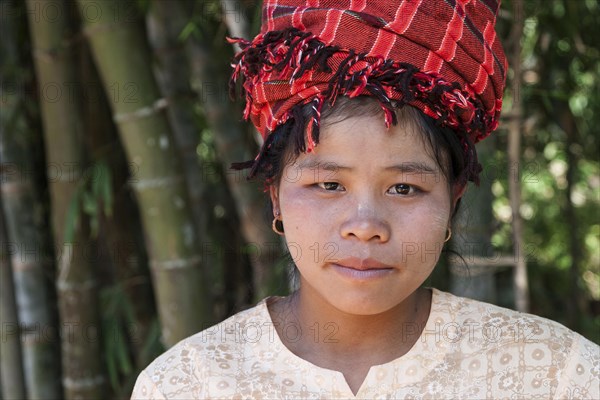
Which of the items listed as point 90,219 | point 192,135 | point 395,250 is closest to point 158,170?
point 192,135

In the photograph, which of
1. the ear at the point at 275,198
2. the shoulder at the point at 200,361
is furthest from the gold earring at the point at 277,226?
the shoulder at the point at 200,361

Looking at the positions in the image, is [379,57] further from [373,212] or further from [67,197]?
[67,197]

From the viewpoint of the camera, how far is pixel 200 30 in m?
1.75

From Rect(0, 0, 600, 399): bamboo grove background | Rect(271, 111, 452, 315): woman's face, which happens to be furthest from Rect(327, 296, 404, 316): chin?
Rect(0, 0, 600, 399): bamboo grove background

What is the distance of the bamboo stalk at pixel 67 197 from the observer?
185cm

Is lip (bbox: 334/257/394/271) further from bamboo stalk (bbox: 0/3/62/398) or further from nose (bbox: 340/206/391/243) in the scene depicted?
bamboo stalk (bbox: 0/3/62/398)

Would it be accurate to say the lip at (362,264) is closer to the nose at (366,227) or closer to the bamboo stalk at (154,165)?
the nose at (366,227)

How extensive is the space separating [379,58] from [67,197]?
999 millimetres

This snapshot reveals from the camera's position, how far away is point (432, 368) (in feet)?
4.15

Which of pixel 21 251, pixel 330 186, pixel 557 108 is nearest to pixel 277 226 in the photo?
pixel 330 186

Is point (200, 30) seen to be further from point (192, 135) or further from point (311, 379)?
point (311, 379)

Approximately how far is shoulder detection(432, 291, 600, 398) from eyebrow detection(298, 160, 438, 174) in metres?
0.25

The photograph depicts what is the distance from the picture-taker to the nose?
3.74 ft

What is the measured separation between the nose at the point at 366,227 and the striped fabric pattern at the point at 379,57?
0.12 meters
